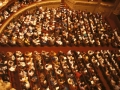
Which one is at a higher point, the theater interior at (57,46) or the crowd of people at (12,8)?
the crowd of people at (12,8)

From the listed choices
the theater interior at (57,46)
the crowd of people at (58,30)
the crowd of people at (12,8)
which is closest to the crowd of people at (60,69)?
the theater interior at (57,46)

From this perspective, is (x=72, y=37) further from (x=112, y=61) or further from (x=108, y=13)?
(x=108, y=13)

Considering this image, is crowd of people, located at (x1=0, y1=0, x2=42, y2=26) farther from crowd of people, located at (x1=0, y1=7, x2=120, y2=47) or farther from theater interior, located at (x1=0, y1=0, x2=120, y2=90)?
crowd of people, located at (x1=0, y1=7, x2=120, y2=47)

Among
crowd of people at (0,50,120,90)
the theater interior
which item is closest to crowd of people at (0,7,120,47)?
the theater interior

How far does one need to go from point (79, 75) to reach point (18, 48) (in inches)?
111

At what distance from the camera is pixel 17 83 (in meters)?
9.29

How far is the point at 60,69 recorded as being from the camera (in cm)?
1027

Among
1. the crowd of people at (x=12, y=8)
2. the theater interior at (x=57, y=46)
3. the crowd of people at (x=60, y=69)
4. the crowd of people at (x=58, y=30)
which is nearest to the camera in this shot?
the crowd of people at (x=60, y=69)

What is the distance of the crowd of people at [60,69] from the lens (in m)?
9.51

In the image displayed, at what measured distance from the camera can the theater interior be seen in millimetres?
9672

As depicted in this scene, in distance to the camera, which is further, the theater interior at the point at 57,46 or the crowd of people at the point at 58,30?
the crowd of people at the point at 58,30

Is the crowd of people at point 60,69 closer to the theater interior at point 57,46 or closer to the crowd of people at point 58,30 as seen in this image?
the theater interior at point 57,46

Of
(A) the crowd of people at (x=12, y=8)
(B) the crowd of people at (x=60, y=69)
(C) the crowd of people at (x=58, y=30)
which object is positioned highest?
(A) the crowd of people at (x=12, y=8)

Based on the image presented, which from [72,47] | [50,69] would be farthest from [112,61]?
[50,69]
